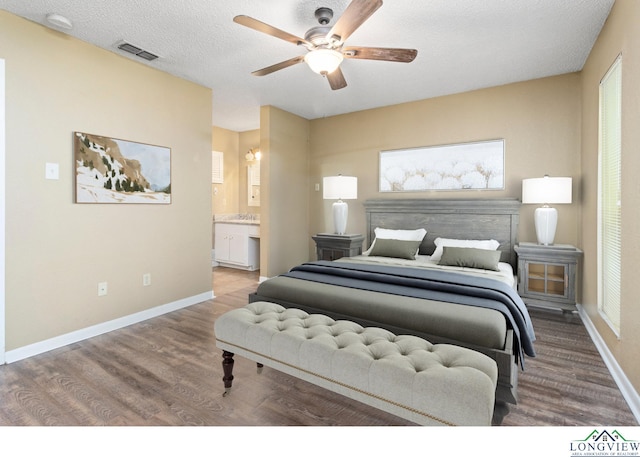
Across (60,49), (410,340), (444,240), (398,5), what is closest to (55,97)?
(60,49)

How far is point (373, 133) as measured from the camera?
491cm

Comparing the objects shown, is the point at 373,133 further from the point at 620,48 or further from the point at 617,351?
the point at 617,351

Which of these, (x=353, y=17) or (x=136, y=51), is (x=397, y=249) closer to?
(x=353, y=17)

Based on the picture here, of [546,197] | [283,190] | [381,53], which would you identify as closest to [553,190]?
[546,197]

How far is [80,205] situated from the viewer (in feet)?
9.49

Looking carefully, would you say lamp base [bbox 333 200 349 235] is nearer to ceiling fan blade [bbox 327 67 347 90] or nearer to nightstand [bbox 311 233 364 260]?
nightstand [bbox 311 233 364 260]

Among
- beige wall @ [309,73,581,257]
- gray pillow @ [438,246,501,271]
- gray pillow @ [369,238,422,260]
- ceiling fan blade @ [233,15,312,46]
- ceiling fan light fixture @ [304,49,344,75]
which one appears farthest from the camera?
gray pillow @ [369,238,422,260]

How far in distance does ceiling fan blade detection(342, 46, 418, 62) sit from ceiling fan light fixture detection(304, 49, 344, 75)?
8 centimetres

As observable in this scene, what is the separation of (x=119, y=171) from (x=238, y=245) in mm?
2882

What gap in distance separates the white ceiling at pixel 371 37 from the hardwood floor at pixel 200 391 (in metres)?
2.60

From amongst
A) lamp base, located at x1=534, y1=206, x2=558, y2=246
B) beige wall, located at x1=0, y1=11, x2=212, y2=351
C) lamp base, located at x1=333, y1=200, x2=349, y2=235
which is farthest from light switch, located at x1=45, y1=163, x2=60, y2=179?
lamp base, located at x1=534, y1=206, x2=558, y2=246

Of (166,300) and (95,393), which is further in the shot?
(166,300)

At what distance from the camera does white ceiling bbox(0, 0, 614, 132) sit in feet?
8.00
